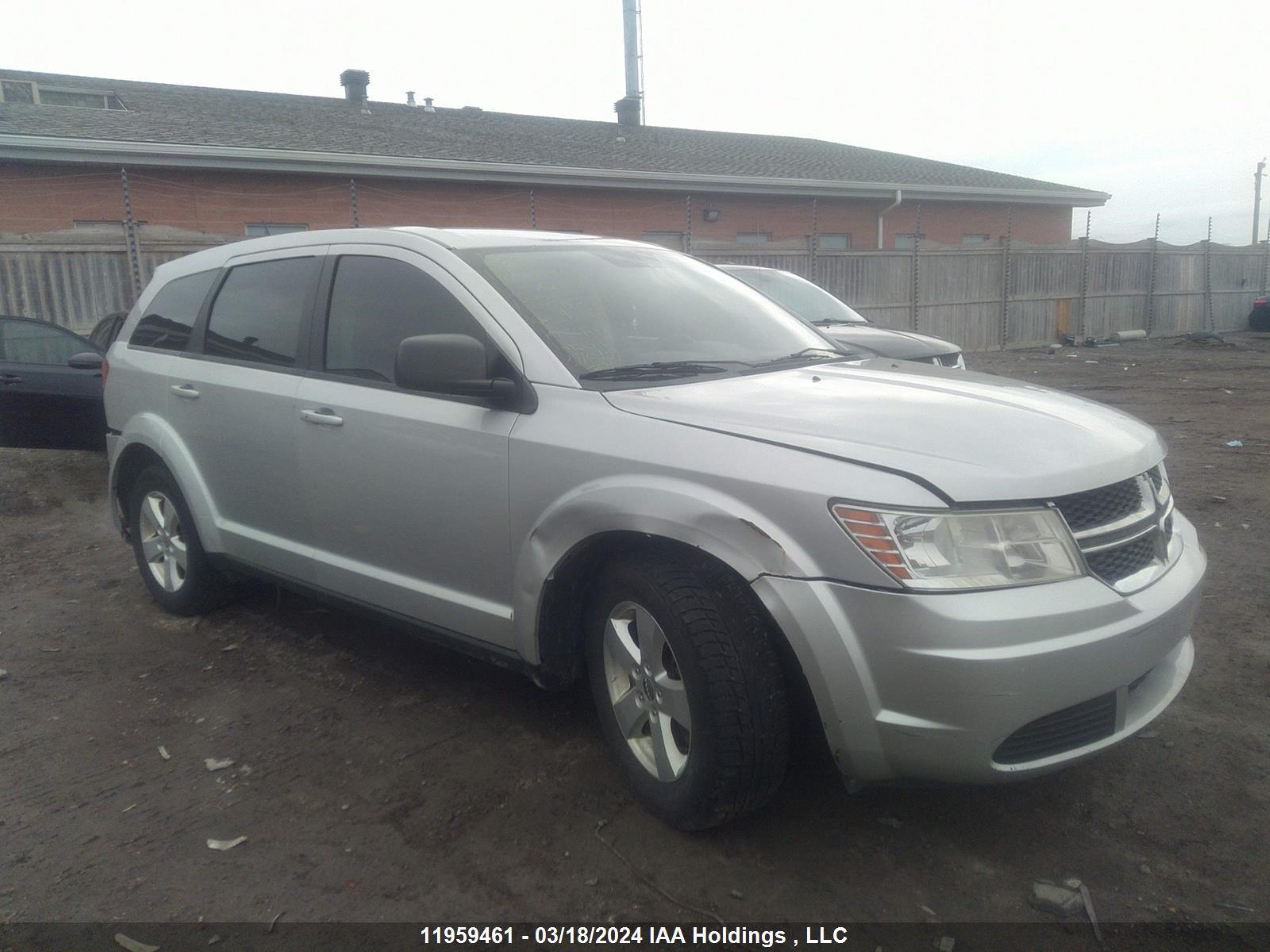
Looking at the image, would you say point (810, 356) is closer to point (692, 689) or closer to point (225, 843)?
point (692, 689)

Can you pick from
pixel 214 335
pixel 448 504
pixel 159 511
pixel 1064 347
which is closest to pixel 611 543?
pixel 448 504

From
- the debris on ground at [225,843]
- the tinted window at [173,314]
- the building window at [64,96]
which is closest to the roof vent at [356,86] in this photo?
the building window at [64,96]

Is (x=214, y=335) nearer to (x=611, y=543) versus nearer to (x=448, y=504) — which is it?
(x=448, y=504)

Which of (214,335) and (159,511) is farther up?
(214,335)

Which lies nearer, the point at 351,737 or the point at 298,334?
the point at 351,737

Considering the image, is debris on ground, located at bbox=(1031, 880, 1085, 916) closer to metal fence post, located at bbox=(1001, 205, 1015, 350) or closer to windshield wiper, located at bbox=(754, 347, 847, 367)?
windshield wiper, located at bbox=(754, 347, 847, 367)

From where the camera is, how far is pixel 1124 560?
2.67 m

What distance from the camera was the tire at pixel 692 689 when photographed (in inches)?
103

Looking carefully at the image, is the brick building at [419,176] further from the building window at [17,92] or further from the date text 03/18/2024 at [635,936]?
the date text 03/18/2024 at [635,936]

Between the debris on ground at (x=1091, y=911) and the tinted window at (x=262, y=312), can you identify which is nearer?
the debris on ground at (x=1091, y=911)

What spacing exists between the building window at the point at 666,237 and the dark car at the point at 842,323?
8.17m

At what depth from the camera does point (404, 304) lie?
3.66 meters

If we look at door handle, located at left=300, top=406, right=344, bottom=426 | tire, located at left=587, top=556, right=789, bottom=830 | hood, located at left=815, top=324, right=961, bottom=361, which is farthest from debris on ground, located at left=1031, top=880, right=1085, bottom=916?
hood, located at left=815, top=324, right=961, bottom=361

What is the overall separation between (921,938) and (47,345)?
26.7 feet
